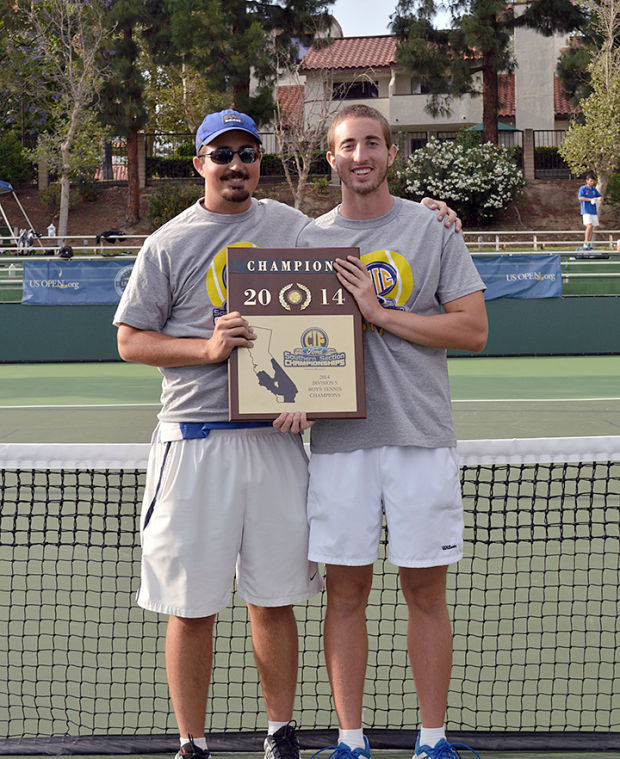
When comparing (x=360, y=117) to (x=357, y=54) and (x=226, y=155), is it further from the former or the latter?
(x=357, y=54)

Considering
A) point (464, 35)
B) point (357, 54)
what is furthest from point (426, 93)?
point (464, 35)


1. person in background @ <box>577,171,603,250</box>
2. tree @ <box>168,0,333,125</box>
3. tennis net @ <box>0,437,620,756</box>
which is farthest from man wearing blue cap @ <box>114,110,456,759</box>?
tree @ <box>168,0,333,125</box>

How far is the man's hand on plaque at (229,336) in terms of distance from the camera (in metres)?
2.82

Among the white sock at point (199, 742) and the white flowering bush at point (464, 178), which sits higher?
the white flowering bush at point (464, 178)

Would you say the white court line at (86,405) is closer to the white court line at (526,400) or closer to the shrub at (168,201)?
the white court line at (526,400)

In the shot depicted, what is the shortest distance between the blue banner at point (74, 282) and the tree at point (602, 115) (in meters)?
21.2

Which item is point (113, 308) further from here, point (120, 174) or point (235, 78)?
point (120, 174)

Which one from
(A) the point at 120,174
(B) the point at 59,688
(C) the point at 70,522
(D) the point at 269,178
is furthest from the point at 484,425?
(A) the point at 120,174

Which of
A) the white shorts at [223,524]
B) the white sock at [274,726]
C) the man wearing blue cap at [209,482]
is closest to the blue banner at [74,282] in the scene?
the man wearing blue cap at [209,482]

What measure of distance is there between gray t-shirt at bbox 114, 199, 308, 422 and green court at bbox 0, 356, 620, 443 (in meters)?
5.59

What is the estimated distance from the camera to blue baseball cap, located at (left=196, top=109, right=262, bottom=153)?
3.06 metres

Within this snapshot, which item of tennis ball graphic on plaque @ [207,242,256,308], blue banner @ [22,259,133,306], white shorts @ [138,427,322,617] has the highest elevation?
blue banner @ [22,259,133,306]

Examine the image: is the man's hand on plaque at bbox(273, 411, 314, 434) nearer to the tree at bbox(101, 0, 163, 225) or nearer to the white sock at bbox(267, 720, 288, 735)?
the white sock at bbox(267, 720, 288, 735)

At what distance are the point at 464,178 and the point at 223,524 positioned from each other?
30940 millimetres
